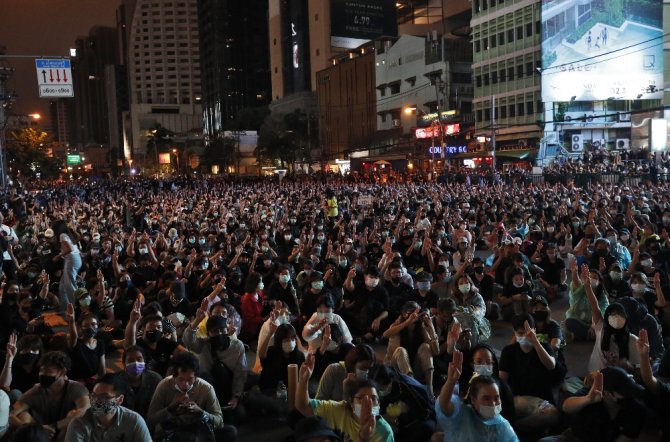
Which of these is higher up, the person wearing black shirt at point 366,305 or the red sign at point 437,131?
the red sign at point 437,131

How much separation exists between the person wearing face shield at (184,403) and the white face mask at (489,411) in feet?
6.04

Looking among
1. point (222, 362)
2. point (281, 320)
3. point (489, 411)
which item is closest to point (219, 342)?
point (222, 362)

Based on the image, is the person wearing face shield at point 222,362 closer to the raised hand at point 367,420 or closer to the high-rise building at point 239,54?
the raised hand at point 367,420

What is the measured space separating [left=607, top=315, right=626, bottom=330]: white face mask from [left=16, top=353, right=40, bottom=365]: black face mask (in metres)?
4.89

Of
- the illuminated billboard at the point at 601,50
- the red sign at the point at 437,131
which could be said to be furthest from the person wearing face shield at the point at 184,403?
the red sign at the point at 437,131

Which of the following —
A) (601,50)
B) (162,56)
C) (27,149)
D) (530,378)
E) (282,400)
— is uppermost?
(162,56)

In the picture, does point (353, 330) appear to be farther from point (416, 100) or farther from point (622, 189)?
point (416, 100)

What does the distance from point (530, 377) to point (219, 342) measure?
268 cm

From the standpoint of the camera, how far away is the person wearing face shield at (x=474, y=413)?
166 inches

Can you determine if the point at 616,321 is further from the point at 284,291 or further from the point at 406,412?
the point at 284,291

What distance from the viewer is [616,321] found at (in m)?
5.82

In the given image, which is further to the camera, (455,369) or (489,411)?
(455,369)

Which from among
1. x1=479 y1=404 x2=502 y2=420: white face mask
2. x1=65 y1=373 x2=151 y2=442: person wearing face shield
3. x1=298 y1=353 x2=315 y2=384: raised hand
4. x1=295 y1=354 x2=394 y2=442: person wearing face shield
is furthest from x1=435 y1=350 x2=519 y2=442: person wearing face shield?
x1=65 y1=373 x2=151 y2=442: person wearing face shield

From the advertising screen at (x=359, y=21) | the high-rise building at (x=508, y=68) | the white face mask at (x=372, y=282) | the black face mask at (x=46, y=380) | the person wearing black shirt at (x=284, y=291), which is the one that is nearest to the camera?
the black face mask at (x=46, y=380)
